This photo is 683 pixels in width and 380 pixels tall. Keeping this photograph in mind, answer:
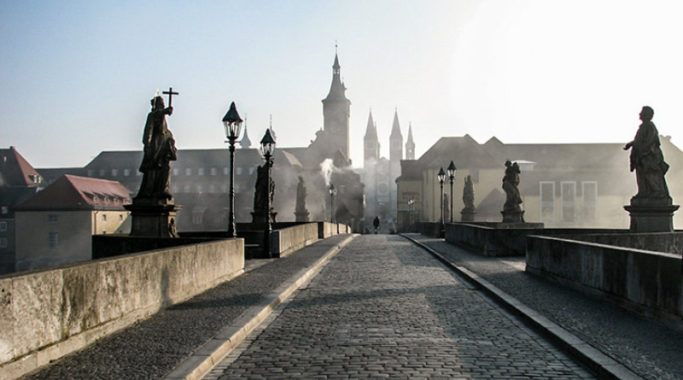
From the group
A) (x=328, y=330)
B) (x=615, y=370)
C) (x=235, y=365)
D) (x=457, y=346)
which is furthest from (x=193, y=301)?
(x=615, y=370)

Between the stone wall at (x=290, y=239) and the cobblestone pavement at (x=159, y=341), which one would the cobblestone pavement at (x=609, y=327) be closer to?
the cobblestone pavement at (x=159, y=341)

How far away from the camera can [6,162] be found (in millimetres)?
112812

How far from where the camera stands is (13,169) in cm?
11256

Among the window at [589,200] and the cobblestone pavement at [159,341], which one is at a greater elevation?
the window at [589,200]

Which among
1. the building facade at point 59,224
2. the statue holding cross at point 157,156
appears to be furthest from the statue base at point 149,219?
the building facade at point 59,224

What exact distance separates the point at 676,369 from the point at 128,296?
585 centimetres

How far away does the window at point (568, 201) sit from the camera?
288ft

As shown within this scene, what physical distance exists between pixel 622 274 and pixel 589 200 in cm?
8772

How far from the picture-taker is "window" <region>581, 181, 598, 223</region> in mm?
88094

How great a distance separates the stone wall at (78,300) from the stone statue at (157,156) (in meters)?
6.42

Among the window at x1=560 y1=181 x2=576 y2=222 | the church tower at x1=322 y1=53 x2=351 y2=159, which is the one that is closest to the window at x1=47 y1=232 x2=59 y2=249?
the church tower at x1=322 y1=53 x2=351 y2=159

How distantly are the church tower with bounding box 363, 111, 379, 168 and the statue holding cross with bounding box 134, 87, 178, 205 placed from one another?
175214 mm

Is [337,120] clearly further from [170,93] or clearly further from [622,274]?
[622,274]

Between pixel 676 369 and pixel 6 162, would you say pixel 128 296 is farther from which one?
pixel 6 162
